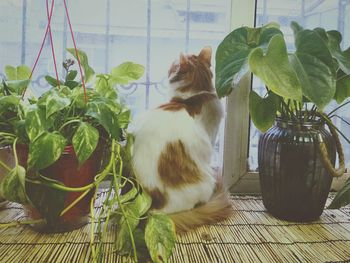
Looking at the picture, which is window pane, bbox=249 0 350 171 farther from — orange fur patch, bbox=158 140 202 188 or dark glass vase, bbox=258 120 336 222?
orange fur patch, bbox=158 140 202 188

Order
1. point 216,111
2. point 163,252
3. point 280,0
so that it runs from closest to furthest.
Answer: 1. point 163,252
2. point 216,111
3. point 280,0

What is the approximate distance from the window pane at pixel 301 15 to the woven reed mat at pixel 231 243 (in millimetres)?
345

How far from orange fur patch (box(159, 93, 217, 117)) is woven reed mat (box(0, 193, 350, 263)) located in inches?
13.6

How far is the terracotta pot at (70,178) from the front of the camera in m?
0.91

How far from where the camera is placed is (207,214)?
109 centimetres

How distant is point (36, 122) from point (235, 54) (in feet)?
1.66

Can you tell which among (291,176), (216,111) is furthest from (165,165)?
(291,176)

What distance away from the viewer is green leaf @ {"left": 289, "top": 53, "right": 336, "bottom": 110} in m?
0.80

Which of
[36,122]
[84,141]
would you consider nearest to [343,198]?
[84,141]

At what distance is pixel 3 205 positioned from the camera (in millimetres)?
1148

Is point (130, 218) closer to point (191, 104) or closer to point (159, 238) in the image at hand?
point (159, 238)

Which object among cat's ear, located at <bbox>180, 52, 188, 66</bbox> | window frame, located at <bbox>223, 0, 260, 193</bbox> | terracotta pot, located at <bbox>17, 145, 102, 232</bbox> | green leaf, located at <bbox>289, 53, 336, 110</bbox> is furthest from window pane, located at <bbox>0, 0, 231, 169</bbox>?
green leaf, located at <bbox>289, 53, 336, 110</bbox>

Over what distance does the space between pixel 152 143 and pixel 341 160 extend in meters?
0.54

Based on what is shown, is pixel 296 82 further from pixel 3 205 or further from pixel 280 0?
pixel 3 205
